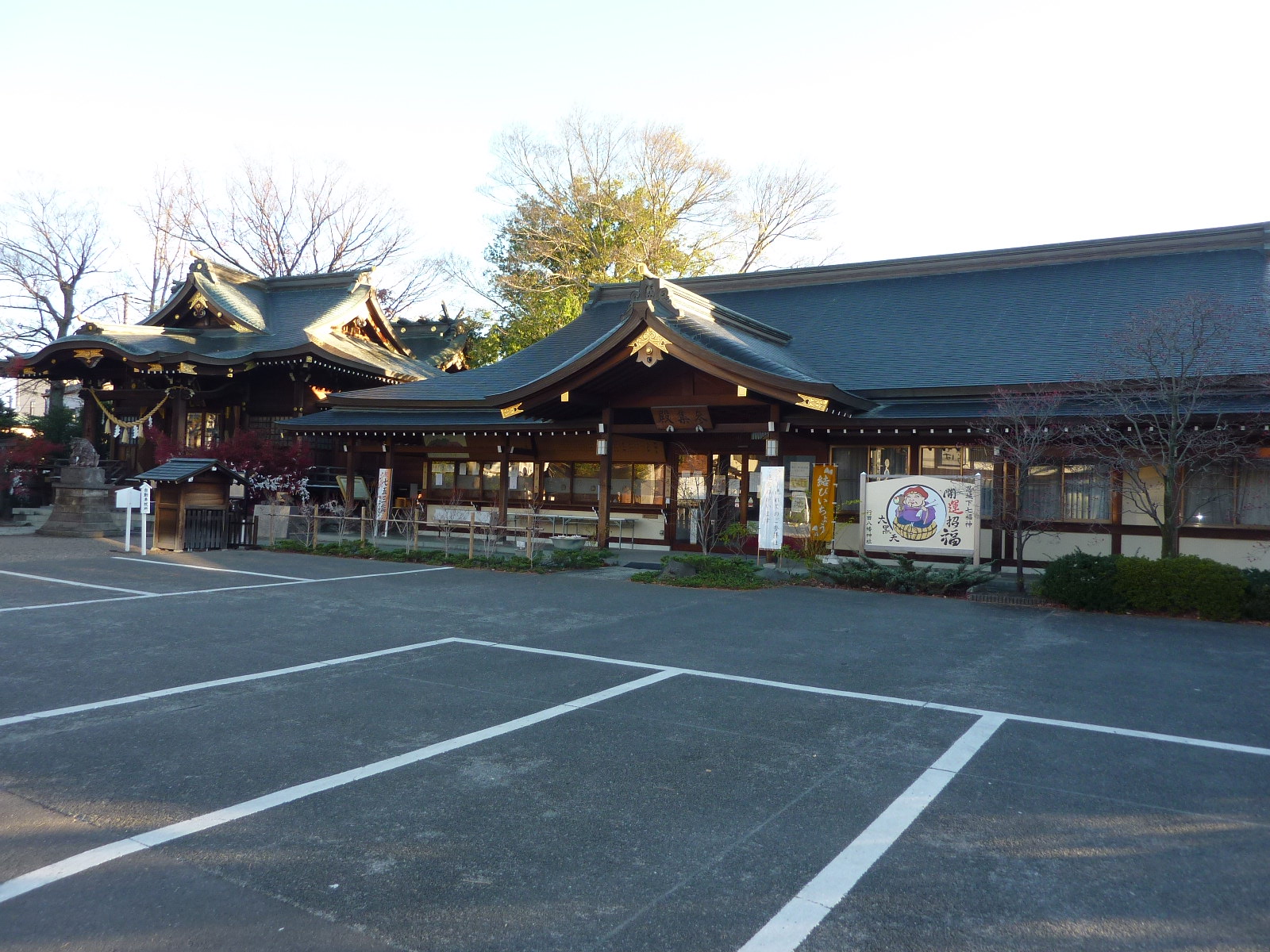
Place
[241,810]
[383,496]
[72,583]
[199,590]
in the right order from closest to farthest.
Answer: [241,810] → [199,590] → [72,583] → [383,496]

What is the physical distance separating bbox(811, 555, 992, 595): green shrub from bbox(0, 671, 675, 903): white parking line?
25.1 ft

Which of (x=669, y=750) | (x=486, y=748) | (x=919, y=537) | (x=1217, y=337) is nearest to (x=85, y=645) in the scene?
(x=486, y=748)

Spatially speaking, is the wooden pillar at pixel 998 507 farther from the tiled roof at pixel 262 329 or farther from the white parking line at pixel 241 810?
the tiled roof at pixel 262 329

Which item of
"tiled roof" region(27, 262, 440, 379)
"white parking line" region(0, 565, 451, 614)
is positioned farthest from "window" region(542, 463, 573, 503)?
"tiled roof" region(27, 262, 440, 379)

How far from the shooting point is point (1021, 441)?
11.9m

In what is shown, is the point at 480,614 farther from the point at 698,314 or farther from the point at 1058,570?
the point at 698,314

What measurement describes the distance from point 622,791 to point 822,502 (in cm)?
1067

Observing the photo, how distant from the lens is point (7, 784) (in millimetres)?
4297

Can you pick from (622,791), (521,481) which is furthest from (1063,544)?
(622,791)

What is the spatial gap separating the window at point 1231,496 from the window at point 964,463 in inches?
116

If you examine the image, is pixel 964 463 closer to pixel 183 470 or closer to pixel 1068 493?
pixel 1068 493

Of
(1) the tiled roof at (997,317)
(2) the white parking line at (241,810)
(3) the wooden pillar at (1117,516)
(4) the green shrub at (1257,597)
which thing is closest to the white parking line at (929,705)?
(2) the white parking line at (241,810)

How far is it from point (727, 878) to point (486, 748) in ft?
6.60

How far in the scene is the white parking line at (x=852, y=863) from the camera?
9.95 feet
